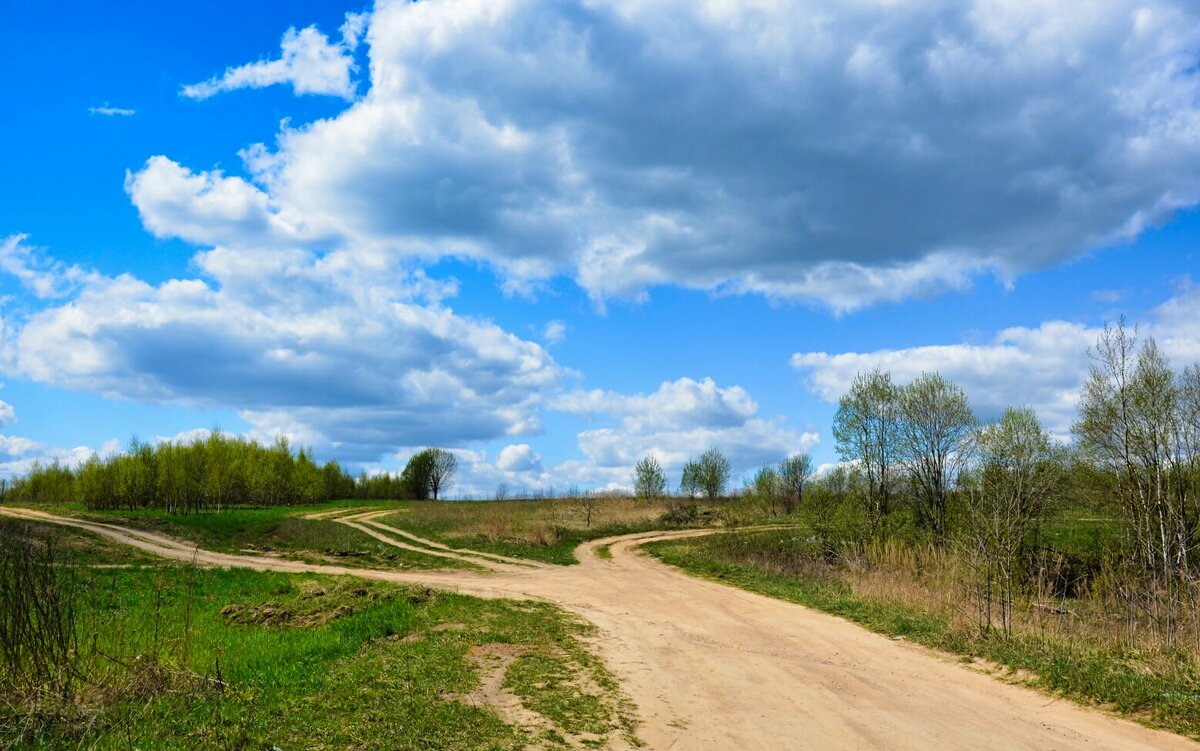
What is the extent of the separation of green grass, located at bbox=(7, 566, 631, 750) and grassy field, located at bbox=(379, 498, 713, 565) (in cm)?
1877

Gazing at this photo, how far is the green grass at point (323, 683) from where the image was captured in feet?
27.0

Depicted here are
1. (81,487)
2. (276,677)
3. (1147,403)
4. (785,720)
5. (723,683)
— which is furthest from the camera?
(81,487)

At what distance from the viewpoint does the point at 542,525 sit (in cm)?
5003

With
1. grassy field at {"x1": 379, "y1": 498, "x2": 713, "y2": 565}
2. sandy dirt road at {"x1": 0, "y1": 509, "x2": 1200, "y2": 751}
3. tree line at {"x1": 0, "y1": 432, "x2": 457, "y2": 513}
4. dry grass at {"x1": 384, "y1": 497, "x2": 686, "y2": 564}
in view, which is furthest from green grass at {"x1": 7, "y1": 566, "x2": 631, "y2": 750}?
tree line at {"x1": 0, "y1": 432, "x2": 457, "y2": 513}

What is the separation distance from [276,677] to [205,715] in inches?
90.4

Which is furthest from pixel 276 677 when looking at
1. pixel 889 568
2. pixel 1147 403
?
pixel 1147 403

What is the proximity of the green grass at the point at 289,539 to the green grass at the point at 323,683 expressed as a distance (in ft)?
51.7

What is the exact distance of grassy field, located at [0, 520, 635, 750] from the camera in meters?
8.24

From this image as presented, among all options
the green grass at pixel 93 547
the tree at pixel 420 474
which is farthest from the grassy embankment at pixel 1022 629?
the tree at pixel 420 474

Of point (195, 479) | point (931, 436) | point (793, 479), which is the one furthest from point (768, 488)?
point (195, 479)

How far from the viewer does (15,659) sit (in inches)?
345

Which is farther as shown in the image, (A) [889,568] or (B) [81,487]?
(B) [81,487]

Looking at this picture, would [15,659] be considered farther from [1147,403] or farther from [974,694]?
[1147,403]

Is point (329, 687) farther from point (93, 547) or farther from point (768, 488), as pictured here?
point (768, 488)
